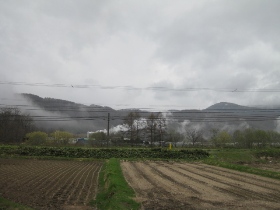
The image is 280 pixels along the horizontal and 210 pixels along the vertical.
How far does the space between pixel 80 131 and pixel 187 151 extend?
466 ft

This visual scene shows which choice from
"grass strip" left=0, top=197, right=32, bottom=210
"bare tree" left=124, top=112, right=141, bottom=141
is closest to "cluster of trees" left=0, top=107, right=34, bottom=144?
"bare tree" left=124, top=112, right=141, bottom=141

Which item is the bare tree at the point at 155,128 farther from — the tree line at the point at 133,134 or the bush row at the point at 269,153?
the bush row at the point at 269,153

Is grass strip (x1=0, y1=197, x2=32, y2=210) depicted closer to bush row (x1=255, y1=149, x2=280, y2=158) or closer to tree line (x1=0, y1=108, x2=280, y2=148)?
bush row (x1=255, y1=149, x2=280, y2=158)

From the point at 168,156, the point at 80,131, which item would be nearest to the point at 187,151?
the point at 168,156

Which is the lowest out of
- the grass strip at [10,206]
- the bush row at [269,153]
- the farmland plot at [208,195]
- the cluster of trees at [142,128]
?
the bush row at [269,153]

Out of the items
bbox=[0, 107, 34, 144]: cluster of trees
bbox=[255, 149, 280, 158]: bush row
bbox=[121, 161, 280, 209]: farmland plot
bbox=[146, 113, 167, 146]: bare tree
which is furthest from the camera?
bbox=[0, 107, 34, 144]: cluster of trees

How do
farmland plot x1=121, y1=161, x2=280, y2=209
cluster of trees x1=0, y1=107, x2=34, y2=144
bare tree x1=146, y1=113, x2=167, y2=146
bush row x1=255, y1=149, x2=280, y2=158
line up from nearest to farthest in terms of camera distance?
farmland plot x1=121, y1=161, x2=280, y2=209 < bush row x1=255, y1=149, x2=280, y2=158 < bare tree x1=146, y1=113, x2=167, y2=146 < cluster of trees x1=0, y1=107, x2=34, y2=144

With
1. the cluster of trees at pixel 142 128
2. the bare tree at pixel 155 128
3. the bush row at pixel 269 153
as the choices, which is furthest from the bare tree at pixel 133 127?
the bush row at pixel 269 153

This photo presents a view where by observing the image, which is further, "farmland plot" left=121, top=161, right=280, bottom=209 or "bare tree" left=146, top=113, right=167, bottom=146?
"bare tree" left=146, top=113, right=167, bottom=146

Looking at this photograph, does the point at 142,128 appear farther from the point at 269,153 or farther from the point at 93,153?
the point at 269,153

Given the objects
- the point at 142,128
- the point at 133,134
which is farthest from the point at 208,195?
the point at 133,134

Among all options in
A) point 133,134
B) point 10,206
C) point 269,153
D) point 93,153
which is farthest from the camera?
point 133,134

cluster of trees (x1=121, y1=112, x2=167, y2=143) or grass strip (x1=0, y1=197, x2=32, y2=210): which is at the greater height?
cluster of trees (x1=121, y1=112, x2=167, y2=143)

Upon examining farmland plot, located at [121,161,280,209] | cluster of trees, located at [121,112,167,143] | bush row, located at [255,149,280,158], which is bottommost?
bush row, located at [255,149,280,158]
